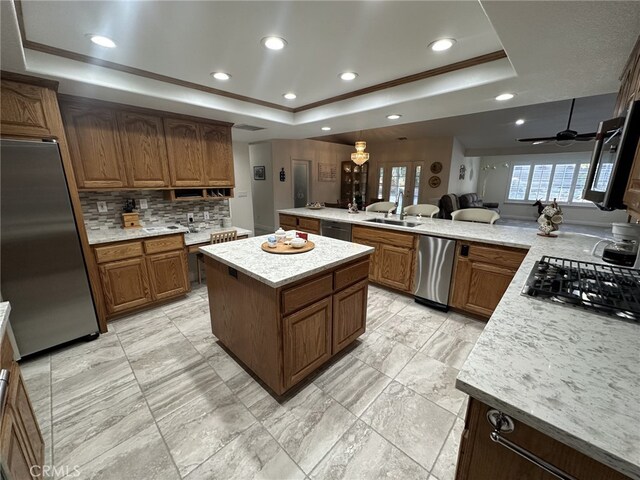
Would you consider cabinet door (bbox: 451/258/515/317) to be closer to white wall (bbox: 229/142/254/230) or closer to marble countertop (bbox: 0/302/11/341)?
marble countertop (bbox: 0/302/11/341)

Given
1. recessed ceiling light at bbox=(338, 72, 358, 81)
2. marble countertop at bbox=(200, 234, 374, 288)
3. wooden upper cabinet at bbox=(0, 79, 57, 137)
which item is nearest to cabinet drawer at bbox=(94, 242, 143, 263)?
wooden upper cabinet at bbox=(0, 79, 57, 137)

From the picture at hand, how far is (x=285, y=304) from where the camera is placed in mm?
1584

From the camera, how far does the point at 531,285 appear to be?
4.38 feet

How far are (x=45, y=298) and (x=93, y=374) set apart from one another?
77 centimetres

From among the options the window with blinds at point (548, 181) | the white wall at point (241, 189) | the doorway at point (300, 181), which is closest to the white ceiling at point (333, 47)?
the white wall at point (241, 189)

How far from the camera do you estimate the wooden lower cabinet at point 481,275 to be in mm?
2410

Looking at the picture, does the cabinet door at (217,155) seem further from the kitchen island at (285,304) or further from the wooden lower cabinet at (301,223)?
the kitchen island at (285,304)

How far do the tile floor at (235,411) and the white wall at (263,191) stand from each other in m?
4.49

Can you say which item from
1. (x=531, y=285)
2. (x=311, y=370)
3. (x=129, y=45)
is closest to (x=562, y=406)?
(x=531, y=285)

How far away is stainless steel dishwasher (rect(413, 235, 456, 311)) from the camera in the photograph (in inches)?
109

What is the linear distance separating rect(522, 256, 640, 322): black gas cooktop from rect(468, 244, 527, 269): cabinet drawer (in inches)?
26.4

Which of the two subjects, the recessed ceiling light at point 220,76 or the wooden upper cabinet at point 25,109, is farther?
the recessed ceiling light at point 220,76

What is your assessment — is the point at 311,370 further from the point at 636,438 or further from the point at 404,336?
the point at 636,438

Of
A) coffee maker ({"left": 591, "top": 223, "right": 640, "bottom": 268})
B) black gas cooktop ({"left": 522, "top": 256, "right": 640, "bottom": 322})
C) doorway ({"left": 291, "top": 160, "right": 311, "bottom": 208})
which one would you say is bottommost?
black gas cooktop ({"left": 522, "top": 256, "right": 640, "bottom": 322})
